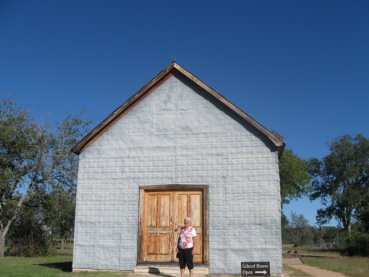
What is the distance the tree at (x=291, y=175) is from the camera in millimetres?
44812

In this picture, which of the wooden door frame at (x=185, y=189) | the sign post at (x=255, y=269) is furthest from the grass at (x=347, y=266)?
the wooden door frame at (x=185, y=189)

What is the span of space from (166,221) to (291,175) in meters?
32.2

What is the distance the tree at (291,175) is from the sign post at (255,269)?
3199 centimetres

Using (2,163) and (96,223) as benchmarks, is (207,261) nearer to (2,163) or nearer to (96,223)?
(96,223)

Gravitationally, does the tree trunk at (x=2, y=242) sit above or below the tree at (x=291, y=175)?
below

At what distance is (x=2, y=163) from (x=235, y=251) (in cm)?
2000

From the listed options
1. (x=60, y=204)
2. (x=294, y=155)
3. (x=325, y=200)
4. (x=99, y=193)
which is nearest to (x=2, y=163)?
(x=60, y=204)

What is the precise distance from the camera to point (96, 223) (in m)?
15.4

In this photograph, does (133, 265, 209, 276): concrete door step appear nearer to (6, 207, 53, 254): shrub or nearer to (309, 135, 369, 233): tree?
(6, 207, 53, 254): shrub

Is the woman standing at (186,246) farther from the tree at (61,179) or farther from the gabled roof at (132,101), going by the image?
the tree at (61,179)

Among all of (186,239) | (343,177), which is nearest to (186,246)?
(186,239)

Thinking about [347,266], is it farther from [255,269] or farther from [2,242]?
[2,242]

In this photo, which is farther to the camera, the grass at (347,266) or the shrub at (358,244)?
the shrub at (358,244)

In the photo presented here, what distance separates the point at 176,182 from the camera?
15102 mm
